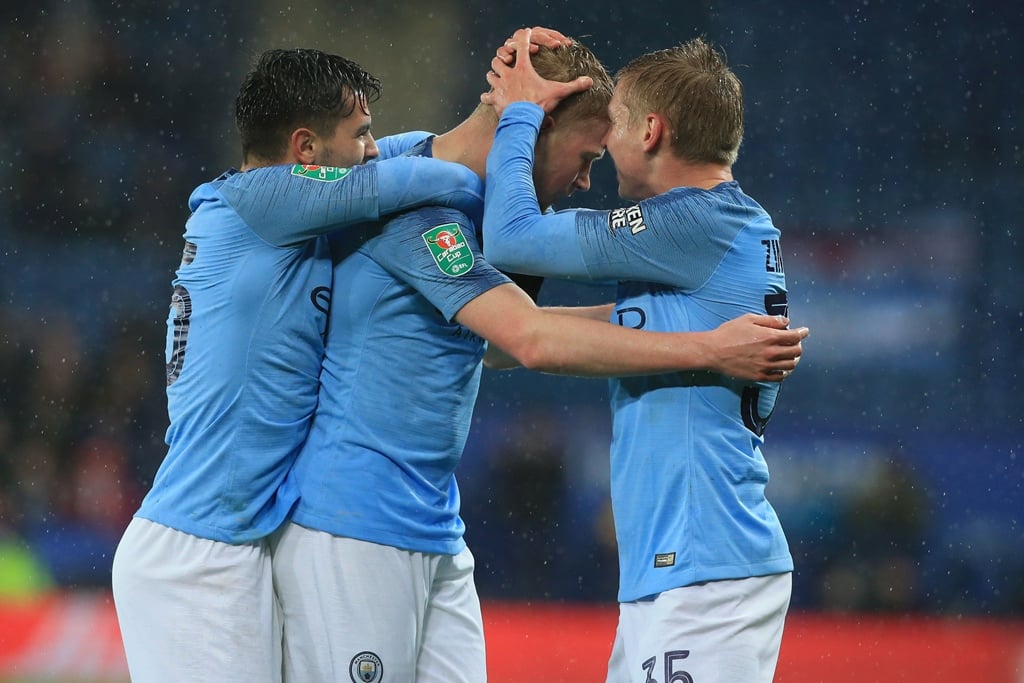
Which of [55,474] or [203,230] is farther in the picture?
[55,474]

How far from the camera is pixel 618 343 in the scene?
5.81ft

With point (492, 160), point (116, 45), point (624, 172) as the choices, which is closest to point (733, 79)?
point (624, 172)

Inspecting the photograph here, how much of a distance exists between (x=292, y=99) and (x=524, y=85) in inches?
15.7

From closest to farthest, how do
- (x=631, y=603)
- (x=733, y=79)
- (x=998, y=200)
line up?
(x=631, y=603), (x=733, y=79), (x=998, y=200)

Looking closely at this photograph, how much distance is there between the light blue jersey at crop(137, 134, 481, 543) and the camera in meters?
1.83

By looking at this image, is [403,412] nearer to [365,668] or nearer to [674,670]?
[365,668]

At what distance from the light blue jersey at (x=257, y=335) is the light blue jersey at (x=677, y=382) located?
196 mm

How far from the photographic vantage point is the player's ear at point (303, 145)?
2.01 meters

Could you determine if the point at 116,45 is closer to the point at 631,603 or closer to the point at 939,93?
the point at 939,93

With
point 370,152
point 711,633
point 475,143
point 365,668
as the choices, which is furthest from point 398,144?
point 711,633

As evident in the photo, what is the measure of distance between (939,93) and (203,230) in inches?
214

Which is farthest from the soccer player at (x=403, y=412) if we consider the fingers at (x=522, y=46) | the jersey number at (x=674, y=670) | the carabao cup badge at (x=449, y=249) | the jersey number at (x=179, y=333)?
the jersey number at (x=674, y=670)

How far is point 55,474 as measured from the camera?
5836mm

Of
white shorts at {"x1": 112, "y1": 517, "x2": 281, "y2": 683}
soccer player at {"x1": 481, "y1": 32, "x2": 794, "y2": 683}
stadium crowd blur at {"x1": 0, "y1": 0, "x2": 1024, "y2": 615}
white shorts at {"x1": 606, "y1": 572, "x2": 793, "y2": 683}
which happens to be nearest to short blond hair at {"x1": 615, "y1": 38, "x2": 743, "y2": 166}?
soccer player at {"x1": 481, "y1": 32, "x2": 794, "y2": 683}
